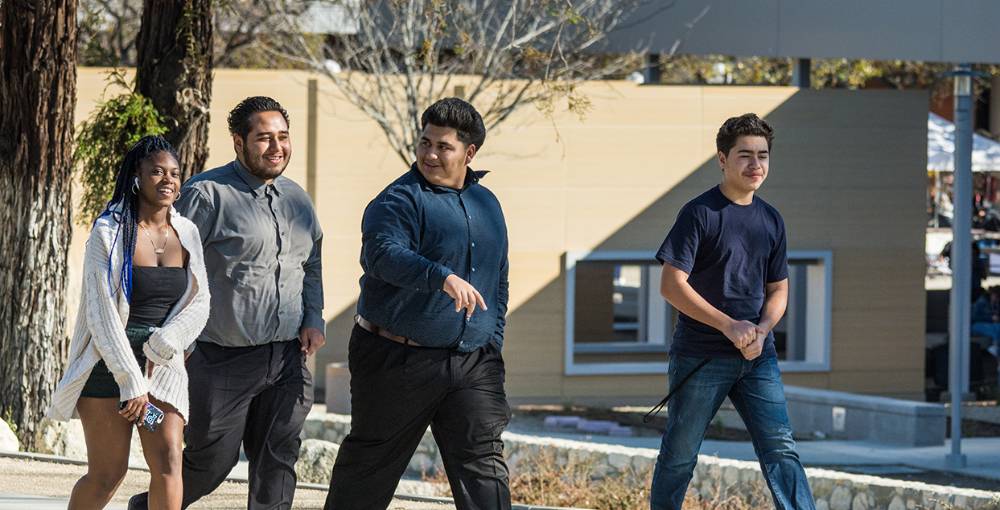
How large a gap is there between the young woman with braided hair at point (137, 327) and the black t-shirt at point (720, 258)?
1857mm

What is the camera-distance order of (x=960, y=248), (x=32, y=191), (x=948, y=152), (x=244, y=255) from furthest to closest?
(x=948, y=152), (x=960, y=248), (x=32, y=191), (x=244, y=255)

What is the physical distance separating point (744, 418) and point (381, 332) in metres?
1.60

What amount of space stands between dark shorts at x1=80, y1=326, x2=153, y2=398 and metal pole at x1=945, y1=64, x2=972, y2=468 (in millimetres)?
9482

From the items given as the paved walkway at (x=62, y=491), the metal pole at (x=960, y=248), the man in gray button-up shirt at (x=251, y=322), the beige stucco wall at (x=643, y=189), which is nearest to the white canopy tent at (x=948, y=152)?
the beige stucco wall at (x=643, y=189)

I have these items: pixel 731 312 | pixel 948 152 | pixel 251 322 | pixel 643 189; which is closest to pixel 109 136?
pixel 251 322

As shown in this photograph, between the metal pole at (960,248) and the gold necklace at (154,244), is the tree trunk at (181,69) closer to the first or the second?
the gold necklace at (154,244)

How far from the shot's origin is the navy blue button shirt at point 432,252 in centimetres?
554

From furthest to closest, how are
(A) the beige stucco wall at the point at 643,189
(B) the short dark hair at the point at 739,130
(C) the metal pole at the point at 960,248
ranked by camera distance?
(A) the beige stucco wall at the point at 643,189, (C) the metal pole at the point at 960,248, (B) the short dark hair at the point at 739,130

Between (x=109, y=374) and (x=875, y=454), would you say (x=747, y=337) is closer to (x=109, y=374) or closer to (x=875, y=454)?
(x=109, y=374)

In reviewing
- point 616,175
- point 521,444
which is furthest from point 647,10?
point 521,444

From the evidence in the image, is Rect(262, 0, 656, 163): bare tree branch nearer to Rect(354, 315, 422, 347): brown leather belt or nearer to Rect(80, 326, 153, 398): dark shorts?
Rect(354, 315, 422, 347): brown leather belt

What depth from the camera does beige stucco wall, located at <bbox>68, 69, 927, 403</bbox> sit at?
19.2 meters

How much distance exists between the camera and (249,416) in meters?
6.20

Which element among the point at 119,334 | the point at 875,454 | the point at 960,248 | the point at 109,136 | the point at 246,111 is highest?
the point at 109,136
